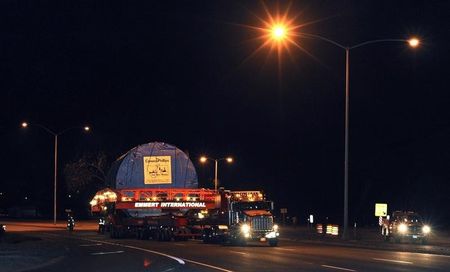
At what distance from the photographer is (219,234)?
43.9m

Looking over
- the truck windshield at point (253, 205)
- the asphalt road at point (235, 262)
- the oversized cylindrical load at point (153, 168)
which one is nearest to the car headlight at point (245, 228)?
the truck windshield at point (253, 205)

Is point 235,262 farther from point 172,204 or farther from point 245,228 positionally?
point 172,204

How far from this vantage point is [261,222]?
41.8 m

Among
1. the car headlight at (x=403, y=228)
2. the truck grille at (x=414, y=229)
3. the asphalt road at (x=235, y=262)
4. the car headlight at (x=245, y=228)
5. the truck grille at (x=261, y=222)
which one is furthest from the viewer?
the car headlight at (x=403, y=228)

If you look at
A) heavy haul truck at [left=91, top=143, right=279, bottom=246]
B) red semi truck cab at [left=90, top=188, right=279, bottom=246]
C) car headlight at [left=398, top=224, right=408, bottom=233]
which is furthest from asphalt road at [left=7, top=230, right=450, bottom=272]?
car headlight at [left=398, top=224, right=408, bottom=233]

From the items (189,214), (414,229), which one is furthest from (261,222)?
(414,229)

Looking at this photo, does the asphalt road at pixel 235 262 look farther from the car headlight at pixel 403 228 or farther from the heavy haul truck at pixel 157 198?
the car headlight at pixel 403 228

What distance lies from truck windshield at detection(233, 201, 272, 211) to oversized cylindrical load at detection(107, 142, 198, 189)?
30.7 feet

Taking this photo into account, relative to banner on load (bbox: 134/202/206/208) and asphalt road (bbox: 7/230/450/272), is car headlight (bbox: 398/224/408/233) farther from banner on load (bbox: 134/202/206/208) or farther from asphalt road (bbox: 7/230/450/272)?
asphalt road (bbox: 7/230/450/272)

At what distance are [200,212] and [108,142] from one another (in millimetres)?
52346

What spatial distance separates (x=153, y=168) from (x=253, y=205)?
10607 mm

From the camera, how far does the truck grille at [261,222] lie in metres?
41.8

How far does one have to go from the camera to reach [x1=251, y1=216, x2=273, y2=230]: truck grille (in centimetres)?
4175

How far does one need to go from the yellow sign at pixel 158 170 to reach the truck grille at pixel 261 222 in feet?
35.7
